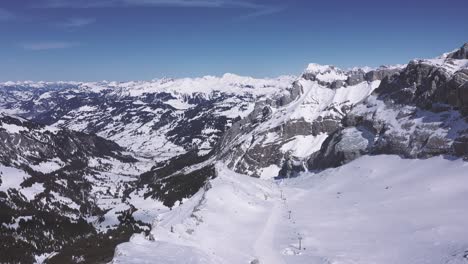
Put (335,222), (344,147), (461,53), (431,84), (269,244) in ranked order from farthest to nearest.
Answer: (461,53)
(344,147)
(431,84)
(335,222)
(269,244)

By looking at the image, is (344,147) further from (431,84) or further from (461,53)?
(461,53)

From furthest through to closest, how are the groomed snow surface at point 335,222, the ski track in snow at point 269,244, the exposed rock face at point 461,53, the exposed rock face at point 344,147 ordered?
the exposed rock face at point 461,53, the exposed rock face at point 344,147, the ski track in snow at point 269,244, the groomed snow surface at point 335,222

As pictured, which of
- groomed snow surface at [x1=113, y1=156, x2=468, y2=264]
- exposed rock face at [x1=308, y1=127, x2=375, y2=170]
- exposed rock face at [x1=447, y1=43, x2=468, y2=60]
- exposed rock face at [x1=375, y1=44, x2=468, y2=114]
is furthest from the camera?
exposed rock face at [x1=447, y1=43, x2=468, y2=60]

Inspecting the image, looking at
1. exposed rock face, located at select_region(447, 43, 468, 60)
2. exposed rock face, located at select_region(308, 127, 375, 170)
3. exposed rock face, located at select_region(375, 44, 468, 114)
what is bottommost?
exposed rock face, located at select_region(308, 127, 375, 170)

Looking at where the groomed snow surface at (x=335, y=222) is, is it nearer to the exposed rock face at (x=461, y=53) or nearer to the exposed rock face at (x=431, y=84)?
the exposed rock face at (x=431, y=84)

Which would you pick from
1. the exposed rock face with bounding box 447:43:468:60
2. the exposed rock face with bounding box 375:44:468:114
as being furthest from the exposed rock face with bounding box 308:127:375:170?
the exposed rock face with bounding box 447:43:468:60

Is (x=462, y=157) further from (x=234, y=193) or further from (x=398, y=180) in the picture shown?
(x=234, y=193)

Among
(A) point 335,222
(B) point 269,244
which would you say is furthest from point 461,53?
(B) point 269,244

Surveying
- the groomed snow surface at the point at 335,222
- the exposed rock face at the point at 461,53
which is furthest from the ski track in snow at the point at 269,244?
the exposed rock face at the point at 461,53

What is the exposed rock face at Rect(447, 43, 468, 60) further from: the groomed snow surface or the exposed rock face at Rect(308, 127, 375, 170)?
the groomed snow surface
